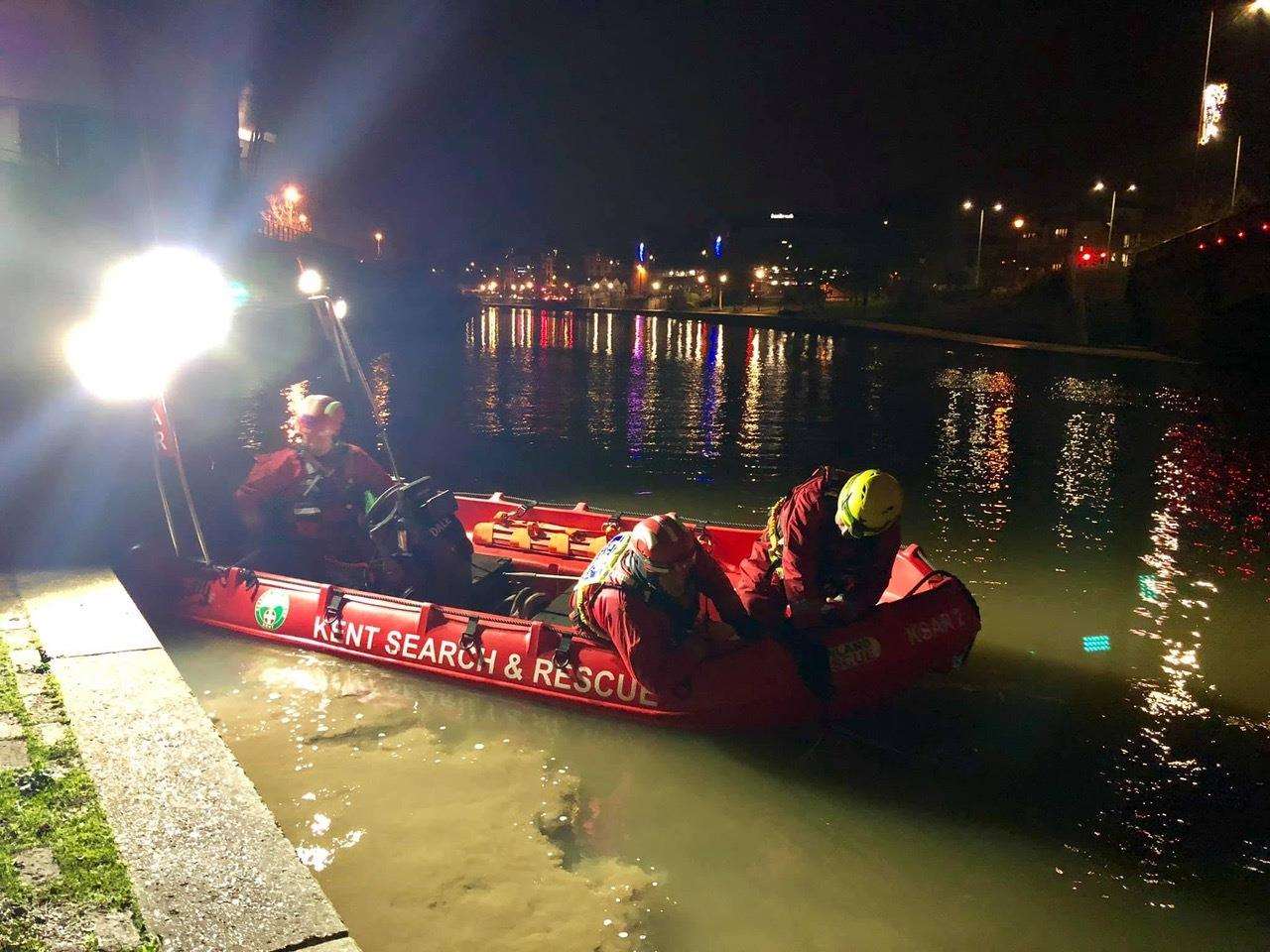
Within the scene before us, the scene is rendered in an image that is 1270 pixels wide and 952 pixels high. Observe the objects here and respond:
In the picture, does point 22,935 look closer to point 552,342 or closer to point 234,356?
point 234,356

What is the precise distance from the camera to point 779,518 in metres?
6.39

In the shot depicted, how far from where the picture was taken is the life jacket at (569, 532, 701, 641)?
5.49 meters

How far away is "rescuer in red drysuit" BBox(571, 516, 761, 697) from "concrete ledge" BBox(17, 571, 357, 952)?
229cm

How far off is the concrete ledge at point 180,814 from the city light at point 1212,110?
5390 centimetres

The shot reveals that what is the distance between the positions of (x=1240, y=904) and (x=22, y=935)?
17.6 ft

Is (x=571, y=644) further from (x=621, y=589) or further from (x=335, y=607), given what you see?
(x=335, y=607)

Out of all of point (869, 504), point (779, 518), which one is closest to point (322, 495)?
point (779, 518)

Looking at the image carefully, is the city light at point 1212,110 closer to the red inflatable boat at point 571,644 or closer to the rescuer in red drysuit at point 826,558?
the red inflatable boat at point 571,644

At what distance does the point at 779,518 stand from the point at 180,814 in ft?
13.3

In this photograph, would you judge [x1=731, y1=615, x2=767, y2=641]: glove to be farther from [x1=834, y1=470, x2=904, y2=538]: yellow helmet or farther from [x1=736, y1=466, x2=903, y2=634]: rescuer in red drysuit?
[x1=834, y1=470, x2=904, y2=538]: yellow helmet

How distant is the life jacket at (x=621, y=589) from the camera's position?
5488 millimetres

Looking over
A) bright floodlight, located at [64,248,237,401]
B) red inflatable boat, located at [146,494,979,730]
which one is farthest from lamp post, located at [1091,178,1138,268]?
bright floodlight, located at [64,248,237,401]

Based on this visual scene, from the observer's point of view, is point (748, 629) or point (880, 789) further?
point (748, 629)

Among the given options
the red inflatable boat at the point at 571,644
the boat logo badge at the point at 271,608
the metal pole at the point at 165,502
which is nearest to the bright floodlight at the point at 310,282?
the metal pole at the point at 165,502
